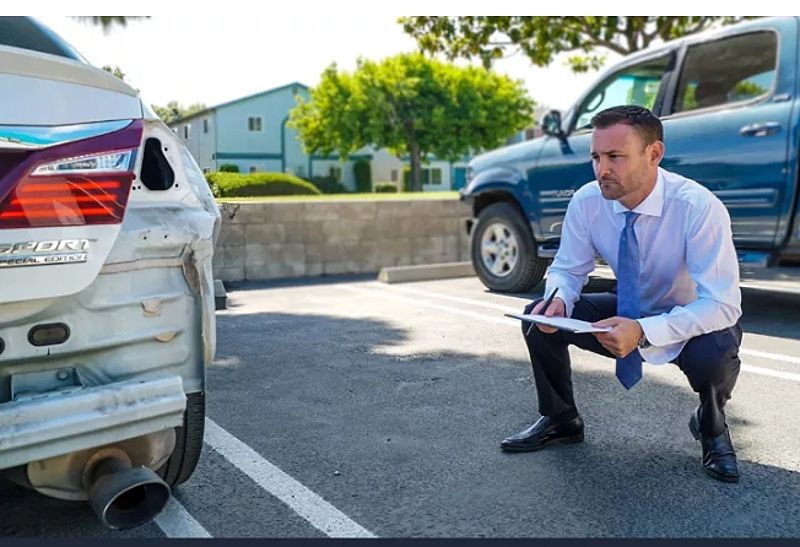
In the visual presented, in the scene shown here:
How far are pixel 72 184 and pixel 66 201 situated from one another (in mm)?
46

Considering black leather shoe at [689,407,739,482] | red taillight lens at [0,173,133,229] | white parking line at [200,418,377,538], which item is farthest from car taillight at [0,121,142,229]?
black leather shoe at [689,407,739,482]

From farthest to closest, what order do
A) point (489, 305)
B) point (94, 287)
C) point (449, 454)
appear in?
point (489, 305), point (449, 454), point (94, 287)

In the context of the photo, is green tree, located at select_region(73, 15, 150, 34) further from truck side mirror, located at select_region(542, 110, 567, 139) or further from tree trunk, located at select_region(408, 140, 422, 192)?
tree trunk, located at select_region(408, 140, 422, 192)

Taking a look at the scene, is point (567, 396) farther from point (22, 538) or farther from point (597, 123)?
point (22, 538)

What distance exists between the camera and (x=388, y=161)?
44656 mm

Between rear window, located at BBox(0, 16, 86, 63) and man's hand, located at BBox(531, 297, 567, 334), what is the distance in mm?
1774

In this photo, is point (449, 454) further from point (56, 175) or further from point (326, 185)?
point (326, 185)

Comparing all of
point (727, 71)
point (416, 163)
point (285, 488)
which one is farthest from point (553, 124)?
point (416, 163)

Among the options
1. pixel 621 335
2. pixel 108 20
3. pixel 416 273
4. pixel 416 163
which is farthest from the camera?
pixel 416 163

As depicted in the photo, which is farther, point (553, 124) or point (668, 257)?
point (553, 124)

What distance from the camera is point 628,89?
6.42 metres

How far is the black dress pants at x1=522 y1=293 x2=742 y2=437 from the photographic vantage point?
2797mm

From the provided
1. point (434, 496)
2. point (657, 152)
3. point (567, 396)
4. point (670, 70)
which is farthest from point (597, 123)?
point (670, 70)

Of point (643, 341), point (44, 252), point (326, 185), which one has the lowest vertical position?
point (326, 185)
